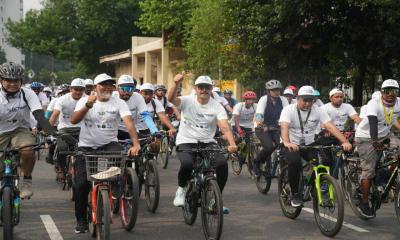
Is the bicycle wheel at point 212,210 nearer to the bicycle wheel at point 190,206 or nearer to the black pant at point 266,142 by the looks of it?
the bicycle wheel at point 190,206

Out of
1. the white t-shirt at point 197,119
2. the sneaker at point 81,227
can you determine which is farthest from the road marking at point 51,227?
the white t-shirt at point 197,119

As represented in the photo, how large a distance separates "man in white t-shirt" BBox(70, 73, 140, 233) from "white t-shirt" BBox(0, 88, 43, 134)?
0.52 metres

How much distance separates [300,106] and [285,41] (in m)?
13.8

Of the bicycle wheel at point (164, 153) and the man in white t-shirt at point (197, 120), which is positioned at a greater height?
the man in white t-shirt at point (197, 120)

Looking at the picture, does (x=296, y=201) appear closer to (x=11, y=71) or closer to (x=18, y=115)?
(x=18, y=115)

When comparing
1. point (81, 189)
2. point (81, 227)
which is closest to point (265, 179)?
point (81, 227)

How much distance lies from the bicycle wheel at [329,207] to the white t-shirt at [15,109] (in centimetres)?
339

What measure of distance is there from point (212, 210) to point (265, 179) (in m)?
→ 4.12

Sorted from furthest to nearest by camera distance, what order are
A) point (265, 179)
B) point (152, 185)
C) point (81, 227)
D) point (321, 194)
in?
point (265, 179)
point (152, 185)
point (321, 194)
point (81, 227)

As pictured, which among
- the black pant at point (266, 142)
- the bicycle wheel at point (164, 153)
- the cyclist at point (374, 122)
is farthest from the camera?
the bicycle wheel at point (164, 153)

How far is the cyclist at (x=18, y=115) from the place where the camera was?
699cm

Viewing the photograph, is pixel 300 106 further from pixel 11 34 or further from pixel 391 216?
pixel 11 34

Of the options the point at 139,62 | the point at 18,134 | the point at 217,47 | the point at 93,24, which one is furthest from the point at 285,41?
the point at 93,24

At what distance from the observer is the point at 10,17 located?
129875 mm
